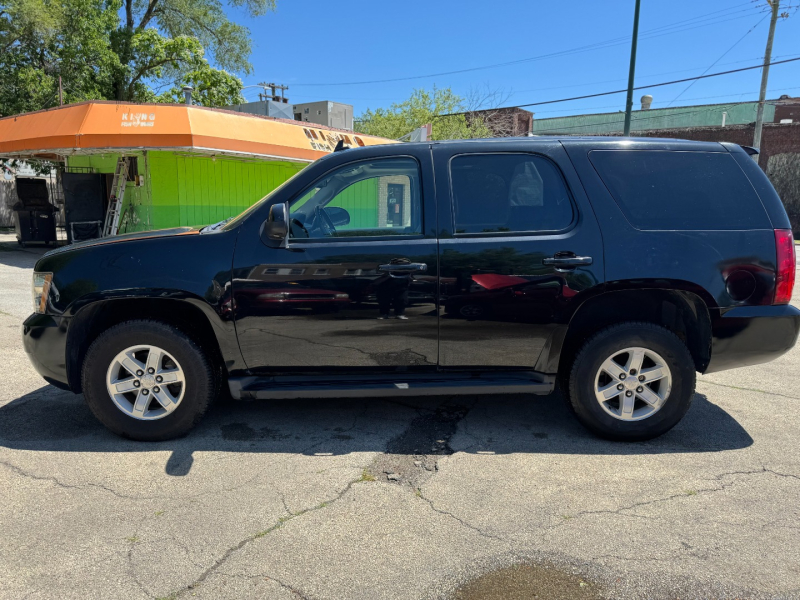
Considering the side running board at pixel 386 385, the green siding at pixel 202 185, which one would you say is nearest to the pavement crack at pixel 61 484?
the side running board at pixel 386 385

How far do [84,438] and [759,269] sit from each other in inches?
181

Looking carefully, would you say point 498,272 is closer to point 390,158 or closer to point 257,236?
point 390,158

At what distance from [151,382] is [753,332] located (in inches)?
154

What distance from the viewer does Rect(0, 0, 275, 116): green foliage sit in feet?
62.8

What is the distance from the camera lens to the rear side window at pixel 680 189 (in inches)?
143

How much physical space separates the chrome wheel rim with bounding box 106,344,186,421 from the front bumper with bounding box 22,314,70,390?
0.34 meters

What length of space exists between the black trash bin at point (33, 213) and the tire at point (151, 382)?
16.9 metres

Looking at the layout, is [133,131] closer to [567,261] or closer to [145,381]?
[145,381]

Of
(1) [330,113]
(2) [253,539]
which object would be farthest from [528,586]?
(1) [330,113]

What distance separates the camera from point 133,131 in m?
12.8

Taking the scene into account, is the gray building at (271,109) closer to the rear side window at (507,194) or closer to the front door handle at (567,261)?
the rear side window at (507,194)

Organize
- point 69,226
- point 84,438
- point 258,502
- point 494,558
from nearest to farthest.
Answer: point 494,558, point 258,502, point 84,438, point 69,226

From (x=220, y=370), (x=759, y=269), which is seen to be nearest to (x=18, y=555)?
(x=220, y=370)

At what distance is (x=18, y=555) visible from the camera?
256 centimetres
